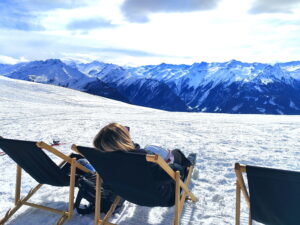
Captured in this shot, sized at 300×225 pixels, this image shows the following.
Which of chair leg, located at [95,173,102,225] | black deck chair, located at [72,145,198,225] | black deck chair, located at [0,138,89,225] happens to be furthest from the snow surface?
black deck chair, located at [72,145,198,225]

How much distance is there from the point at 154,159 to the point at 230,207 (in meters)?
2.05

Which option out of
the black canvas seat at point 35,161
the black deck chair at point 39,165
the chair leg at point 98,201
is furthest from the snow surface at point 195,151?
the black canvas seat at point 35,161

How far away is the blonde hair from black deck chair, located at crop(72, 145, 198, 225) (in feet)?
0.34

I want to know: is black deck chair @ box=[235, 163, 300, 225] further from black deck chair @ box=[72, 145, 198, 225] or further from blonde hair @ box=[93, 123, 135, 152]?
blonde hair @ box=[93, 123, 135, 152]

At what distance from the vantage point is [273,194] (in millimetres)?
2730

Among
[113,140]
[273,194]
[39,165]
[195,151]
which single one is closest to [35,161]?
[39,165]

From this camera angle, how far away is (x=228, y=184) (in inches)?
206

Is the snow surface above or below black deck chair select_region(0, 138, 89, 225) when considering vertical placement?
below

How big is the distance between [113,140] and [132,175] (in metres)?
0.40

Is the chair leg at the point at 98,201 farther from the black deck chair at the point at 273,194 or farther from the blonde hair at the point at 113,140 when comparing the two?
the black deck chair at the point at 273,194

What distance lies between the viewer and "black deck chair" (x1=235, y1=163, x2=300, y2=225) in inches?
99.5

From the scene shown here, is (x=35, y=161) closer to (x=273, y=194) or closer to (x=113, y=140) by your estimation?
(x=113, y=140)

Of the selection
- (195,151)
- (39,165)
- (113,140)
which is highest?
(113,140)

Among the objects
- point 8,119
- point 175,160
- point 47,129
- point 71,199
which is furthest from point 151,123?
point 71,199
